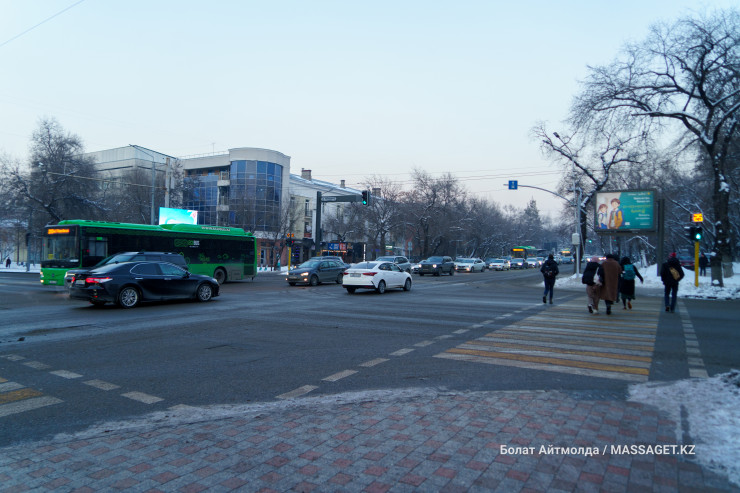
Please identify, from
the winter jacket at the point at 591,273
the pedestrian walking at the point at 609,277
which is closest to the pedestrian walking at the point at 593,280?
the winter jacket at the point at 591,273

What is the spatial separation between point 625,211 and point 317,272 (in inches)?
772

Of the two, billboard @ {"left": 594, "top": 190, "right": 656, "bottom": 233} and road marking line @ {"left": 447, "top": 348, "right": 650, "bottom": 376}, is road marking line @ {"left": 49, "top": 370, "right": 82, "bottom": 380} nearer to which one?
road marking line @ {"left": 447, "top": 348, "right": 650, "bottom": 376}

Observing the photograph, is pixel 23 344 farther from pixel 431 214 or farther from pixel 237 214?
pixel 431 214

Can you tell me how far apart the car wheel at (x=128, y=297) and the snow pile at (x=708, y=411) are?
14003 millimetres

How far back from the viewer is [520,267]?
7131 centimetres

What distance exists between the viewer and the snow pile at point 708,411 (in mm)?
3893

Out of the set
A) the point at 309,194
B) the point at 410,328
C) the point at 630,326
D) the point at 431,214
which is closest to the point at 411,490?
the point at 410,328

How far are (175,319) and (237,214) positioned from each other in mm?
39210

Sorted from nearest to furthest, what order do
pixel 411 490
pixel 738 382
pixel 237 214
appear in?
pixel 411 490, pixel 738 382, pixel 237 214

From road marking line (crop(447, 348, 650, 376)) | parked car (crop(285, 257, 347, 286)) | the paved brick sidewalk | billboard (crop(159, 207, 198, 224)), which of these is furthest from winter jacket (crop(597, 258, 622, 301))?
billboard (crop(159, 207, 198, 224))

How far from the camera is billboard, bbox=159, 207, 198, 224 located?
39.9m

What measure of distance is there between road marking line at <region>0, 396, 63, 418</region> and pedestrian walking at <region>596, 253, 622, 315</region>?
13.0 m

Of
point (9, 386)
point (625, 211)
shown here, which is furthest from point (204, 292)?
point (625, 211)

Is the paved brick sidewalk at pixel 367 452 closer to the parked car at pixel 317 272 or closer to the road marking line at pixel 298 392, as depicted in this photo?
the road marking line at pixel 298 392
